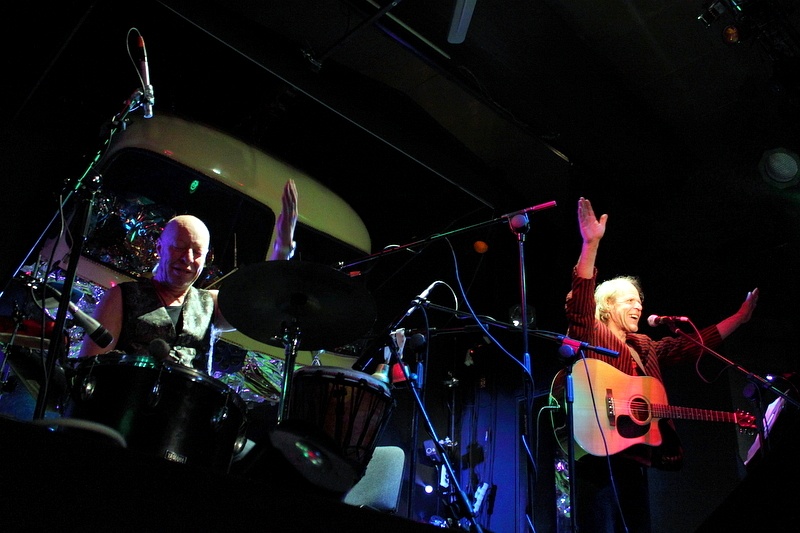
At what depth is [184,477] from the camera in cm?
112

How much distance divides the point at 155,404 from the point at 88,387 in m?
A: 0.28

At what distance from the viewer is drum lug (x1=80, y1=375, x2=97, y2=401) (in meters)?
2.34

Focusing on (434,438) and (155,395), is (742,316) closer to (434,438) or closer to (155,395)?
(434,438)

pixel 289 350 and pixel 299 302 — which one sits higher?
pixel 299 302

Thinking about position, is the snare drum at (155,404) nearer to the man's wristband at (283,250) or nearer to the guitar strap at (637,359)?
the man's wristband at (283,250)

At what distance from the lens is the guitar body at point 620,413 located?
451cm

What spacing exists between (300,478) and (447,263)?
19.7 feet

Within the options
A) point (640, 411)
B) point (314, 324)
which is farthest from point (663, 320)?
point (314, 324)

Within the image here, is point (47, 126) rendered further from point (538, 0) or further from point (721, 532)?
point (721, 532)

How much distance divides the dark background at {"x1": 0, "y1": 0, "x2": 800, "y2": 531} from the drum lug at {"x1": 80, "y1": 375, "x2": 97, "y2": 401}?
2.50 meters

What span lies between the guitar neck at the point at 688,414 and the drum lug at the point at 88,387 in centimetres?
374

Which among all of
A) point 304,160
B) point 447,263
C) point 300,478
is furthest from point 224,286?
point 447,263

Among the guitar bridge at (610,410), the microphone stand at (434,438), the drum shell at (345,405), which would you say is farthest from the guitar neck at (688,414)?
the drum shell at (345,405)

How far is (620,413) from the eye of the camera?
4.56m
